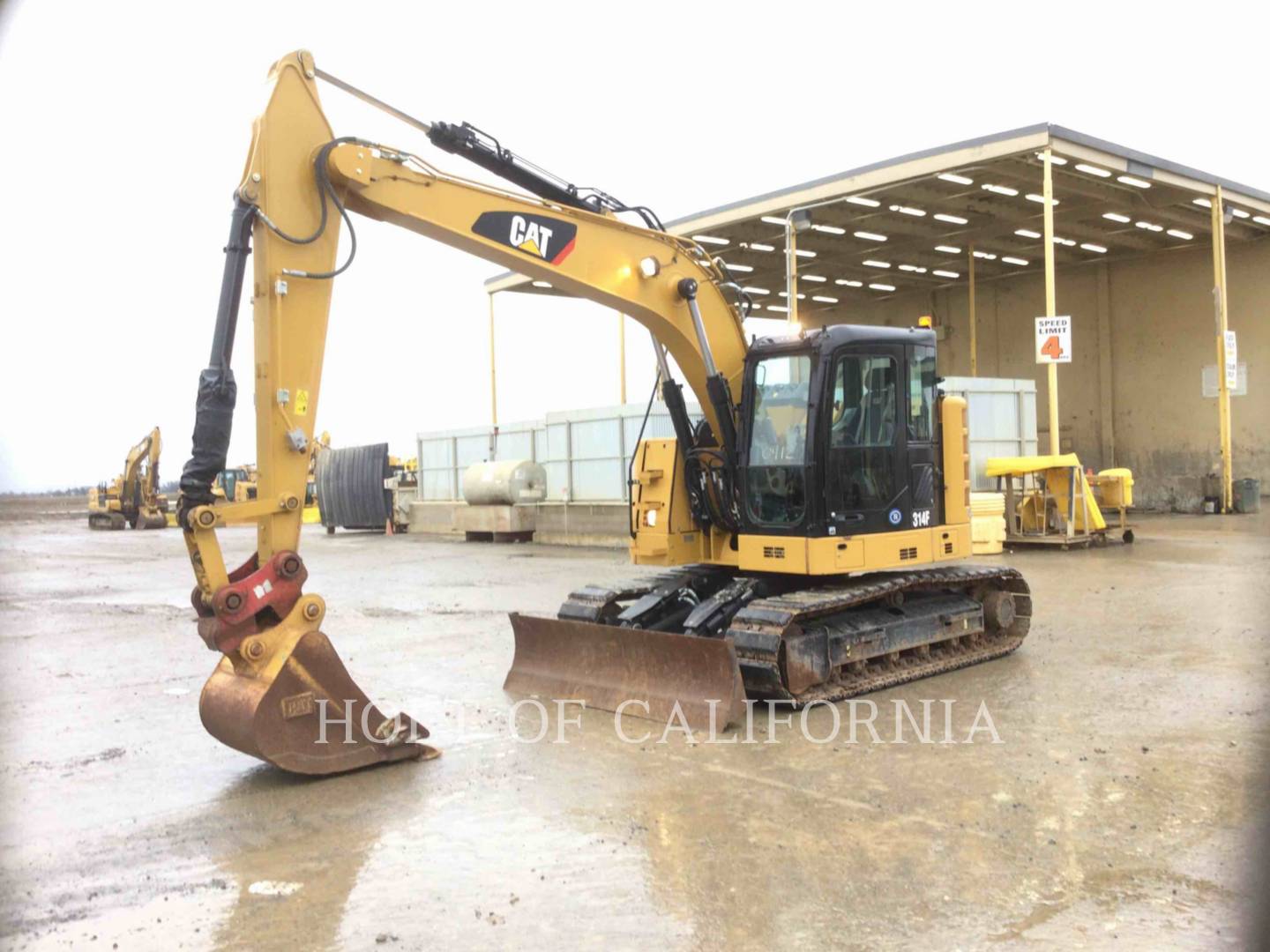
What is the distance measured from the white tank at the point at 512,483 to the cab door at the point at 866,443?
17250mm

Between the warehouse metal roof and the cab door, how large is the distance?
13.4 meters

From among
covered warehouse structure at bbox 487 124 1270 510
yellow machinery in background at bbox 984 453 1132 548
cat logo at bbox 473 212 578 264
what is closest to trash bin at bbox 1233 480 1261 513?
covered warehouse structure at bbox 487 124 1270 510

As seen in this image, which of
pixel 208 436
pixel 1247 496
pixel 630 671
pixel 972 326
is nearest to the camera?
pixel 208 436

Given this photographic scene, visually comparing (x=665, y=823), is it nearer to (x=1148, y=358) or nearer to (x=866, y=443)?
(x=866, y=443)

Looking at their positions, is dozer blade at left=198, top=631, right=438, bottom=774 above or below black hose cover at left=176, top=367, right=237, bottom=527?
below

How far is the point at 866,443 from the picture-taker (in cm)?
806

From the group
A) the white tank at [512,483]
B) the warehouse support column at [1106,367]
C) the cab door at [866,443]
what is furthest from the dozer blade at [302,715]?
the warehouse support column at [1106,367]

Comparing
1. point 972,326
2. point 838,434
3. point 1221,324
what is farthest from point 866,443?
point 972,326

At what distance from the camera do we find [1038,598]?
1246 cm

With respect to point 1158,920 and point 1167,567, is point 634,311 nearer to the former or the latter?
point 1158,920

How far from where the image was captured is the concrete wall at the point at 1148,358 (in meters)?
27.8

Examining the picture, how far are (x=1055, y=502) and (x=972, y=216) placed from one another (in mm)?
10023

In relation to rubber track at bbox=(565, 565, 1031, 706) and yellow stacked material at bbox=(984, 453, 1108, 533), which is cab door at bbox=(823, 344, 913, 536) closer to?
rubber track at bbox=(565, 565, 1031, 706)

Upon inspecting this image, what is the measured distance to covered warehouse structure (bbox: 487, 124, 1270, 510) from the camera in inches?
883
